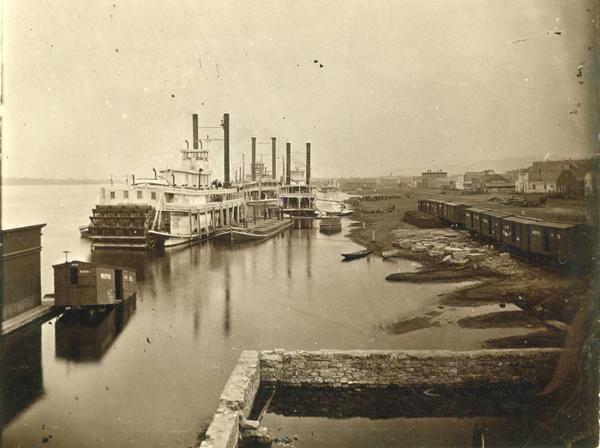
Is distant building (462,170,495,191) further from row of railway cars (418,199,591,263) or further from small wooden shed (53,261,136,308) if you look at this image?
small wooden shed (53,261,136,308)

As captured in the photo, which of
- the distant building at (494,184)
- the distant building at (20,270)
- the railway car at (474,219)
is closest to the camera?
the distant building at (20,270)

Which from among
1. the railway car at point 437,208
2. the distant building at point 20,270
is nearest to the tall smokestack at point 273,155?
the railway car at point 437,208

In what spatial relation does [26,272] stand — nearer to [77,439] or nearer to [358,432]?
[77,439]

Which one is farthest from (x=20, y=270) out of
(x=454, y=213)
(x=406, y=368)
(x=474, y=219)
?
(x=454, y=213)

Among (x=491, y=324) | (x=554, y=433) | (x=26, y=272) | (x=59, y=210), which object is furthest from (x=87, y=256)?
(x=59, y=210)

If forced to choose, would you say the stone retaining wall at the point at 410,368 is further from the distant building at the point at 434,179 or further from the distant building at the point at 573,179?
the distant building at the point at 434,179
